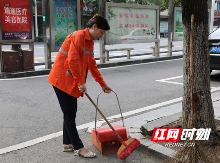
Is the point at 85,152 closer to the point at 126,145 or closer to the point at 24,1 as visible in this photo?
the point at 126,145

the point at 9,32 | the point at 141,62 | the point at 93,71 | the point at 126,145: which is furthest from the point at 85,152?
the point at 141,62

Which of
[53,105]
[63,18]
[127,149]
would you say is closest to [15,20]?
[63,18]

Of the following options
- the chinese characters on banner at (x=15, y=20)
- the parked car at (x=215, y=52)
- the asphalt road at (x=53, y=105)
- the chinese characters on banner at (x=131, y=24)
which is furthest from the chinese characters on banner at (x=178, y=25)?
the chinese characters on banner at (x=15, y=20)

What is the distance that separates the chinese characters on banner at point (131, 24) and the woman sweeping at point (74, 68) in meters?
8.43

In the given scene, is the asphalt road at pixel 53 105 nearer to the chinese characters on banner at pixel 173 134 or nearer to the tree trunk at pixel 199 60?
the chinese characters on banner at pixel 173 134

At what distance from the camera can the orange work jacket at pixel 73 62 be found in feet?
9.76

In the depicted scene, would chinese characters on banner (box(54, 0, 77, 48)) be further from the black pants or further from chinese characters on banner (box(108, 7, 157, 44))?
the black pants

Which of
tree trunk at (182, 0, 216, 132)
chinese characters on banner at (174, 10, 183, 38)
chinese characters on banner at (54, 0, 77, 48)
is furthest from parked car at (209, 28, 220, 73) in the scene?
chinese characters on banner at (174, 10, 183, 38)

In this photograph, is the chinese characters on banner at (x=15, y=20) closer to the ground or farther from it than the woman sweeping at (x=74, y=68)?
farther from it

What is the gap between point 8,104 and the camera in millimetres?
5504

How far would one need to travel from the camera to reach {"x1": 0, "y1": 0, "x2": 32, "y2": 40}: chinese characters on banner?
8.82 meters

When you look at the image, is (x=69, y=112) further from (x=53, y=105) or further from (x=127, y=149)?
(x=53, y=105)

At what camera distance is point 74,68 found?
2961mm

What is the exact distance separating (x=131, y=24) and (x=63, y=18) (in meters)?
3.37
